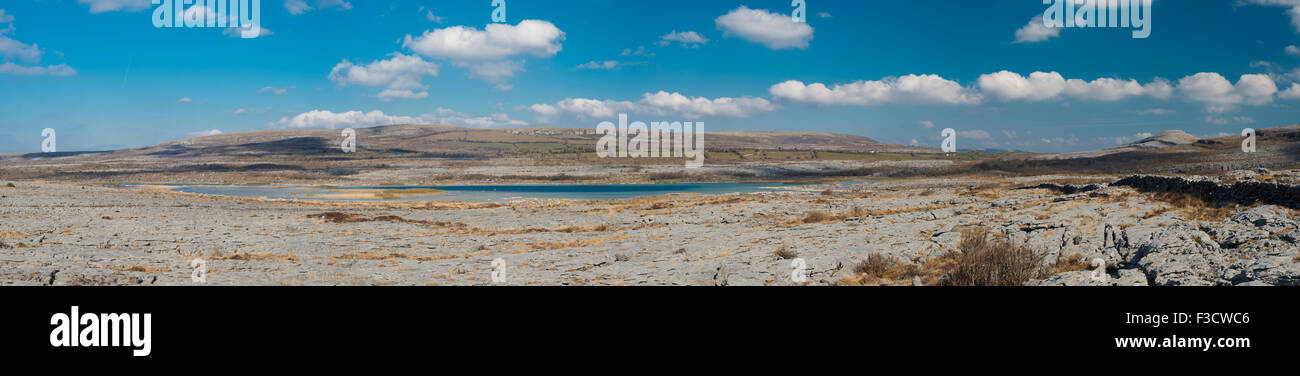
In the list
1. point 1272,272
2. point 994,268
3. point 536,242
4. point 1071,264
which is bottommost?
point 536,242

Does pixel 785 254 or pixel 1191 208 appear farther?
pixel 1191 208

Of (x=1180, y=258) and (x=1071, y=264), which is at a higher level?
(x=1180, y=258)

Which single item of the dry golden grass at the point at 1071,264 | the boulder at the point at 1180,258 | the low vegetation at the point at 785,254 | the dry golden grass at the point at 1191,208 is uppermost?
the dry golden grass at the point at 1191,208

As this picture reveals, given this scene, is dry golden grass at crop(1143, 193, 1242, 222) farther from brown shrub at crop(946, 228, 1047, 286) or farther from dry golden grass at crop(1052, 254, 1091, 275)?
brown shrub at crop(946, 228, 1047, 286)

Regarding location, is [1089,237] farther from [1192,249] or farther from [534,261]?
[534,261]

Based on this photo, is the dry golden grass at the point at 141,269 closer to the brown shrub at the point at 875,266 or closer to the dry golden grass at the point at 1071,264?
the brown shrub at the point at 875,266

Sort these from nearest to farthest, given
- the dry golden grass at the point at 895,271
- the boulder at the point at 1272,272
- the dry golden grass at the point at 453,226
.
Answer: the boulder at the point at 1272,272 → the dry golden grass at the point at 895,271 → the dry golden grass at the point at 453,226

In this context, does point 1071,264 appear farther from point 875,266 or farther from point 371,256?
point 371,256

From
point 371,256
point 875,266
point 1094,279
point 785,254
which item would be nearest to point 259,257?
point 371,256

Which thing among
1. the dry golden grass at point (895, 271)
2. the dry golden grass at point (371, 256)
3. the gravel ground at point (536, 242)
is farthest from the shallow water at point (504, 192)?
the dry golden grass at point (895, 271)

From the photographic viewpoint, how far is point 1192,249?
1374 cm

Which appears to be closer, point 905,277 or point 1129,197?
point 905,277
